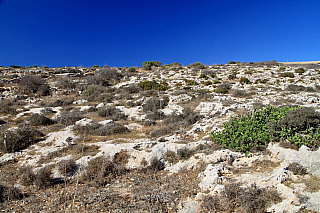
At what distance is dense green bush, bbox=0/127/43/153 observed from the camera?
7.33 metres

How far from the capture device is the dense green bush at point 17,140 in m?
7.33

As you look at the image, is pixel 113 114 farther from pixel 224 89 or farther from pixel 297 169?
pixel 224 89

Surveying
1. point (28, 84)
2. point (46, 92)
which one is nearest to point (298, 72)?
point (46, 92)

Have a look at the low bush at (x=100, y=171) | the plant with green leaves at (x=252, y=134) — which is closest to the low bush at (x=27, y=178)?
the low bush at (x=100, y=171)

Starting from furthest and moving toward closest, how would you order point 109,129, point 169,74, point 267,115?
1. point 169,74
2. point 109,129
3. point 267,115

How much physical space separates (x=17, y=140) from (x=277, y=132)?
1082 cm

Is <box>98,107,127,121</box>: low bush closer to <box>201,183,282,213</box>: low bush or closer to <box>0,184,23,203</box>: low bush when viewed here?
<box>0,184,23,203</box>: low bush

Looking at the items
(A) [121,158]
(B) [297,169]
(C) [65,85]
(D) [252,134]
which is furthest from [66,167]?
(C) [65,85]

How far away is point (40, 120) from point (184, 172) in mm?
10825

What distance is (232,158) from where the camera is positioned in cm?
537

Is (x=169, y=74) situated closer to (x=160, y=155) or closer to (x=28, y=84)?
(x=28, y=84)

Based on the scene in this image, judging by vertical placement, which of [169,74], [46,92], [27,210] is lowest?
[27,210]

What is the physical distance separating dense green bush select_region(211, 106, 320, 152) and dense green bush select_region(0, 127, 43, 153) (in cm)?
882

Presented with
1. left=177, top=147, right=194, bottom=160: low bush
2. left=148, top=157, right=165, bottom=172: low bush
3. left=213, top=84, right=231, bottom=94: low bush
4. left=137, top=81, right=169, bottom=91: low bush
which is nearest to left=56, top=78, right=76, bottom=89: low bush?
left=137, top=81, right=169, bottom=91: low bush
